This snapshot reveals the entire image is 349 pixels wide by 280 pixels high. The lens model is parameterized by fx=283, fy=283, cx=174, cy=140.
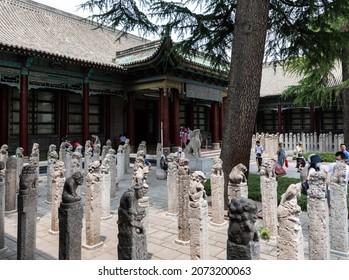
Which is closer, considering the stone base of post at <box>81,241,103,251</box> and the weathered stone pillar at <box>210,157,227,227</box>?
the stone base of post at <box>81,241,103,251</box>

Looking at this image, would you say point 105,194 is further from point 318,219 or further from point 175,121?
point 175,121

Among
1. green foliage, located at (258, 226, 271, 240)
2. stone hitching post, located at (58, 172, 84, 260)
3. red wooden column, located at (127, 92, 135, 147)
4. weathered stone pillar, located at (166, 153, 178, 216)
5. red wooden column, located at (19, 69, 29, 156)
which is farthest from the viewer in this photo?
red wooden column, located at (127, 92, 135, 147)

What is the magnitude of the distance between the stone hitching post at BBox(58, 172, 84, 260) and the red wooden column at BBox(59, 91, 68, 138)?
11.7m

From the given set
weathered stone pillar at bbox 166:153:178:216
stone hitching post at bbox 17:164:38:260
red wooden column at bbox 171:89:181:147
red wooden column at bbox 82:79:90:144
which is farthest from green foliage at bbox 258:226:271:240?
red wooden column at bbox 82:79:90:144

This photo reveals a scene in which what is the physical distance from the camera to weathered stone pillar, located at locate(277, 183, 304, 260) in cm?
279

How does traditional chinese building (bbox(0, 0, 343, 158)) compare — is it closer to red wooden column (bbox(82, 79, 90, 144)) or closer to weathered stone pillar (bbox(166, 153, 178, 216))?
red wooden column (bbox(82, 79, 90, 144))

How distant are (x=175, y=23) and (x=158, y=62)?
18.8ft

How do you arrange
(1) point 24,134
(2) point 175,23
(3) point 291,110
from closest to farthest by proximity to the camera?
(2) point 175,23
(1) point 24,134
(3) point 291,110

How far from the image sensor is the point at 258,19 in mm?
6152

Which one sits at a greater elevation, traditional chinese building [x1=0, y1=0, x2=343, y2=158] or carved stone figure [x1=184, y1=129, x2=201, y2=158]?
traditional chinese building [x1=0, y1=0, x2=343, y2=158]

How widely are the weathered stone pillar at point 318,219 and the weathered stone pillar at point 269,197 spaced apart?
1.28 m

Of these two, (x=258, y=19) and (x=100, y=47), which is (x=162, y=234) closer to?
(x=258, y=19)

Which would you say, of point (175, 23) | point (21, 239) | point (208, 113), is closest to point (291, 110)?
point (208, 113)

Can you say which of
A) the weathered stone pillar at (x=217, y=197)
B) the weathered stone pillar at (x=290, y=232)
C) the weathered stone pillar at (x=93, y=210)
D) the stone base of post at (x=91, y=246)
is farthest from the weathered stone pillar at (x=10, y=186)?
the weathered stone pillar at (x=290, y=232)
